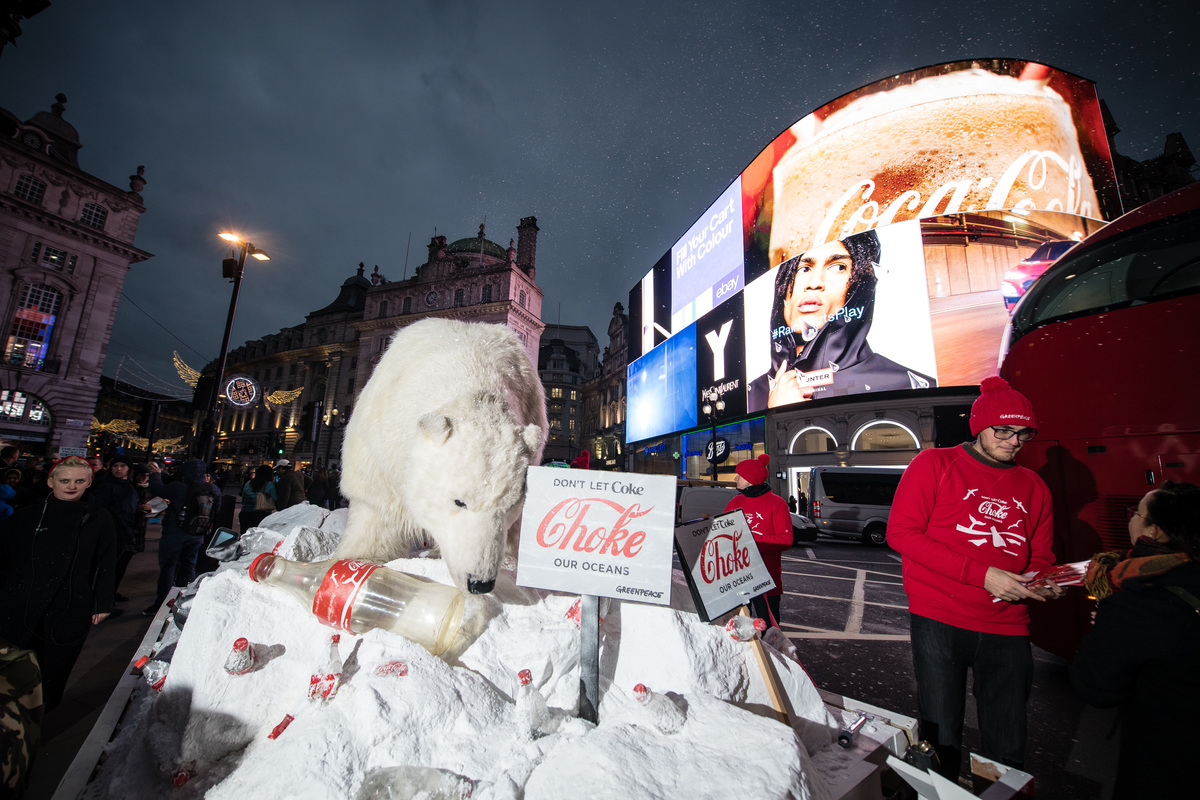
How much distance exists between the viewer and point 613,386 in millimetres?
47688

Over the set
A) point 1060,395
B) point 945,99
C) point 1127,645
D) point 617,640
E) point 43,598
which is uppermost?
point 945,99

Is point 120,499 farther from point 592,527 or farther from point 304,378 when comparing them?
point 304,378

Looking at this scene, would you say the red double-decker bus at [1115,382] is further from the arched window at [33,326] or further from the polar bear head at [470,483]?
the arched window at [33,326]

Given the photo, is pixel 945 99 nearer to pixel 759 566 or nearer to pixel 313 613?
pixel 759 566

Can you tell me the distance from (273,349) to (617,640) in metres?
66.3

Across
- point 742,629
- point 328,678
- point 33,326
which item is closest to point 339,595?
point 328,678

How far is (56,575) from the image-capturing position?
9.52 feet

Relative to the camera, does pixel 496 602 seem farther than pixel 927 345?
No

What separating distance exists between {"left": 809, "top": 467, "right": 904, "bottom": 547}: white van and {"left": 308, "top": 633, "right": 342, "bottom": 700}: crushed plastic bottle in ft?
49.3

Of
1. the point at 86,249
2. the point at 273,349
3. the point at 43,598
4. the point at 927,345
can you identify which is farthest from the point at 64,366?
the point at 927,345

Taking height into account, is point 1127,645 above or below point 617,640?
above

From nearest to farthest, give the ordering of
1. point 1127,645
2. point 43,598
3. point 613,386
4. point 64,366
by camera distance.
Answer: point 1127,645
point 43,598
point 64,366
point 613,386

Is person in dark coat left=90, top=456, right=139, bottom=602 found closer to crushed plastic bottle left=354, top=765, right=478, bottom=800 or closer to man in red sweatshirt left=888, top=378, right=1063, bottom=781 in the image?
crushed plastic bottle left=354, top=765, right=478, bottom=800

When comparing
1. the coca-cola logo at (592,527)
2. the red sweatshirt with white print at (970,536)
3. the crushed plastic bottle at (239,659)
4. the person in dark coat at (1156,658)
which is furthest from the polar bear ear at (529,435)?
the person in dark coat at (1156,658)
